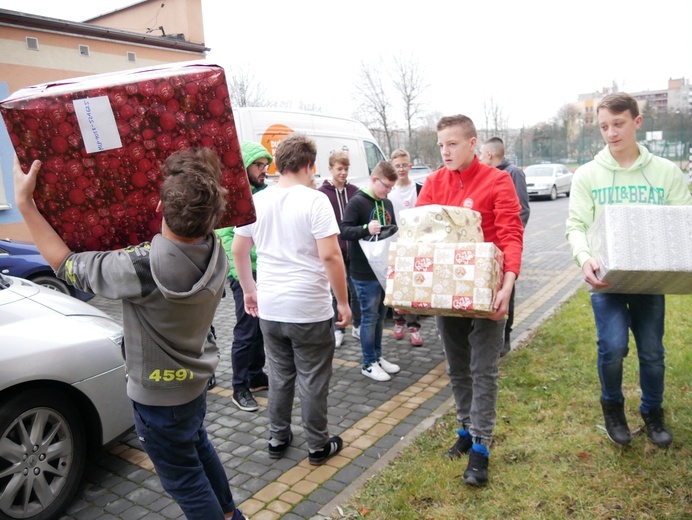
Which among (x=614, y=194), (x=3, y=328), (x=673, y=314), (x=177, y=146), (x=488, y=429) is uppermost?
(x=177, y=146)

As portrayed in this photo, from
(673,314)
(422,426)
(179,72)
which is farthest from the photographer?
(673,314)

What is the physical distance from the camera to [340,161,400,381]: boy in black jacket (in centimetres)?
508

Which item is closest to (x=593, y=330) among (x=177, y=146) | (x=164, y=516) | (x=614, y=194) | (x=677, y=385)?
(x=677, y=385)

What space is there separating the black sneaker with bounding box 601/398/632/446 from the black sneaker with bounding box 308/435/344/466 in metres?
1.70

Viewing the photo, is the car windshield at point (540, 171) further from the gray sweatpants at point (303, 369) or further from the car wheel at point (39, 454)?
the car wheel at point (39, 454)

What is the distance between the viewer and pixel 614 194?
3201 millimetres

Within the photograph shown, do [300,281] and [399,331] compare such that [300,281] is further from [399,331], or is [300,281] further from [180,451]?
[399,331]

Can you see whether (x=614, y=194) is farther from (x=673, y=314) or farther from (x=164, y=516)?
(x=673, y=314)

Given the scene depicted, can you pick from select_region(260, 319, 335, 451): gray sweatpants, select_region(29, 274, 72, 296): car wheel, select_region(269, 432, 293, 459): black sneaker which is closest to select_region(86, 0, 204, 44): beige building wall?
select_region(29, 274, 72, 296): car wheel

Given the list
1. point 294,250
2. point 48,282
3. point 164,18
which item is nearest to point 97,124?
point 294,250

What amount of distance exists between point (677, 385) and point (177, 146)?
408cm

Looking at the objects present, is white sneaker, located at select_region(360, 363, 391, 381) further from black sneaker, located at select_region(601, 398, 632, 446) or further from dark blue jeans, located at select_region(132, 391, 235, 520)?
dark blue jeans, located at select_region(132, 391, 235, 520)

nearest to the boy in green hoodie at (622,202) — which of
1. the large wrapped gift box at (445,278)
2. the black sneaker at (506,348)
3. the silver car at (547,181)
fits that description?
the large wrapped gift box at (445,278)

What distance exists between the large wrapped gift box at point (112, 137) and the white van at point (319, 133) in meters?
6.05
